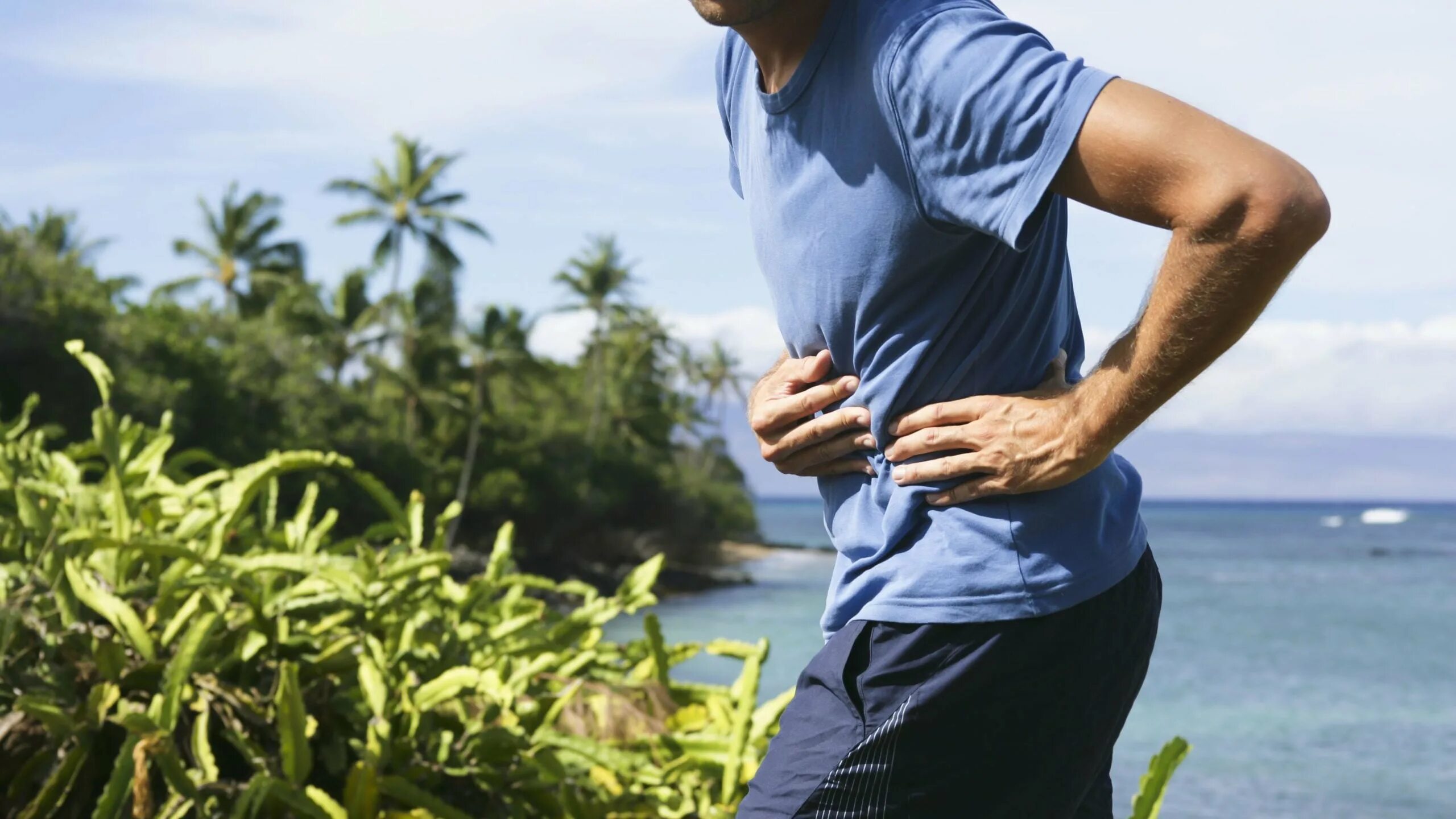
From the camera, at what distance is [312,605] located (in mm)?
2092

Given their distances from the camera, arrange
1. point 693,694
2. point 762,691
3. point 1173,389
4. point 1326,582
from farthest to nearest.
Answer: point 1326,582
point 762,691
point 693,694
point 1173,389

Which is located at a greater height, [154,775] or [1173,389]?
[1173,389]

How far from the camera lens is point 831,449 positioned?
1.48 m

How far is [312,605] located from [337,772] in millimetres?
267

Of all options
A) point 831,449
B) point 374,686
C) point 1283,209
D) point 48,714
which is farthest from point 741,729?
point 1283,209

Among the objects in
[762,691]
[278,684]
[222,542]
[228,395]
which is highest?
[222,542]

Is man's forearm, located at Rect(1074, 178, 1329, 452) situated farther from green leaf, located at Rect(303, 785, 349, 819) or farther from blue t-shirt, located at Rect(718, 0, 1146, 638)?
green leaf, located at Rect(303, 785, 349, 819)

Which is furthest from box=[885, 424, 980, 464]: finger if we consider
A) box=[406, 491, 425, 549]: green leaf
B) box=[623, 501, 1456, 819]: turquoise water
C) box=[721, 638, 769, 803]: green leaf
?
box=[623, 501, 1456, 819]: turquoise water

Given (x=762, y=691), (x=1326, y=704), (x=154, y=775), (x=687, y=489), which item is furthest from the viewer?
(x=687, y=489)

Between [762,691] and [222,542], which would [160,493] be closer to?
[222,542]

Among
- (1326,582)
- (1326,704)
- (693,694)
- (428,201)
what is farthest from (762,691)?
(1326,582)

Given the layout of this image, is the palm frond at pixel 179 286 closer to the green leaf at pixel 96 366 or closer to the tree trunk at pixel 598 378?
the tree trunk at pixel 598 378

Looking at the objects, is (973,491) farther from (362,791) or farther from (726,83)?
(362,791)

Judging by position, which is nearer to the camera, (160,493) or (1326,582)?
(160,493)
